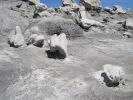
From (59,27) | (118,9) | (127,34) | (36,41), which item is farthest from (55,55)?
(118,9)

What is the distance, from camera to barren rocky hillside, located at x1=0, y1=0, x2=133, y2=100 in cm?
805

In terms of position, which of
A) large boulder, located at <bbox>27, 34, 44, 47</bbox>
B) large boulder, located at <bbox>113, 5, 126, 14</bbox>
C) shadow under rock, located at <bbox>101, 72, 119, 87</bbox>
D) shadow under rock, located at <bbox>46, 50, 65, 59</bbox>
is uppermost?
large boulder, located at <bbox>113, 5, 126, 14</bbox>

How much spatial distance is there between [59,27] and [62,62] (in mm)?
4849

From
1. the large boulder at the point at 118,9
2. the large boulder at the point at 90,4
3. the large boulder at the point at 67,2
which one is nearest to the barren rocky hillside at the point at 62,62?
the large boulder at the point at 67,2

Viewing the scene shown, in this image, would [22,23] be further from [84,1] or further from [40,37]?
[84,1]

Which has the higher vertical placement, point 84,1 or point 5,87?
point 84,1

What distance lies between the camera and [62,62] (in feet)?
34.7

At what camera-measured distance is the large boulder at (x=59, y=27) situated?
15.0 metres

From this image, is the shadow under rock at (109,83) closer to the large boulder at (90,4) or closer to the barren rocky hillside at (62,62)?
the barren rocky hillside at (62,62)

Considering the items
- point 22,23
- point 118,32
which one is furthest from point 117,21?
point 22,23

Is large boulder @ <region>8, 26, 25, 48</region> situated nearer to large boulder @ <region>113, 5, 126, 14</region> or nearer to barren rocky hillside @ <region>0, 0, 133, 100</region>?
barren rocky hillside @ <region>0, 0, 133, 100</region>

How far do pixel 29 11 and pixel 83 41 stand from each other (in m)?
8.00

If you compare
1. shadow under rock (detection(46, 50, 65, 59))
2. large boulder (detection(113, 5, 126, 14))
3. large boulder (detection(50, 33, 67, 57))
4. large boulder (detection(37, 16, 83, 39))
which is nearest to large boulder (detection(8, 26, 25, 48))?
shadow under rock (detection(46, 50, 65, 59))

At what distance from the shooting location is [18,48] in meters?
11.8
